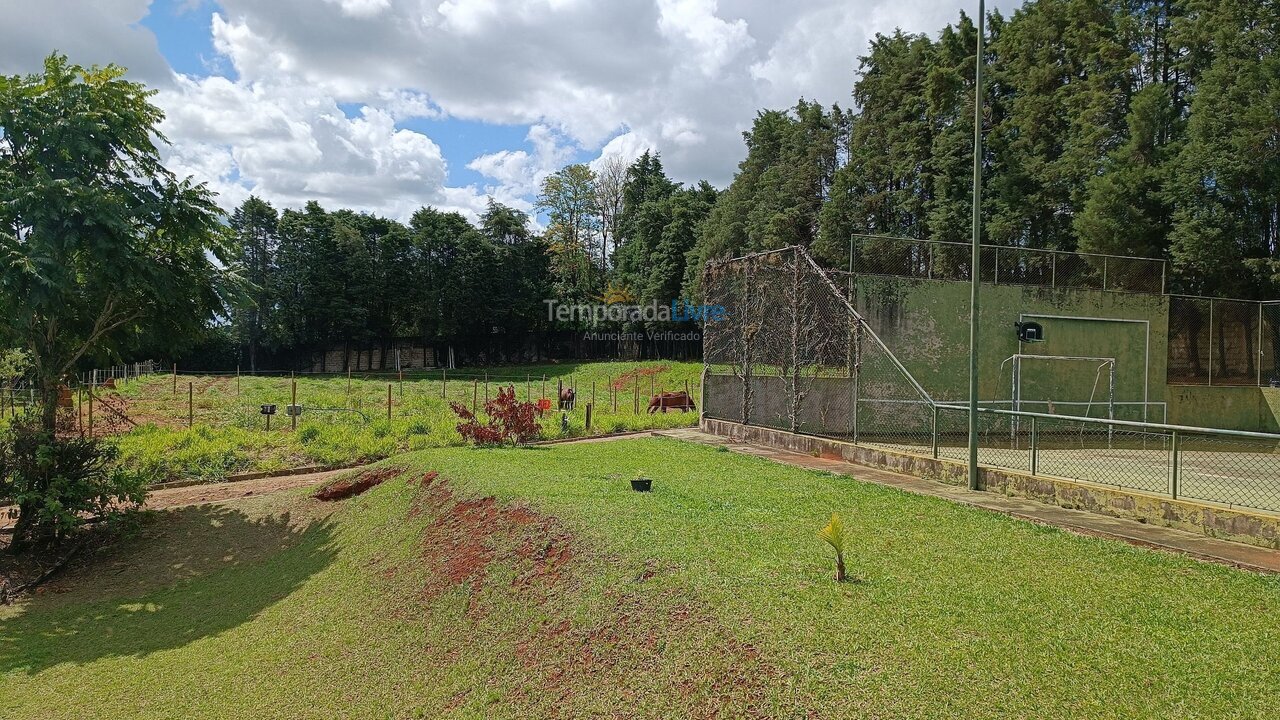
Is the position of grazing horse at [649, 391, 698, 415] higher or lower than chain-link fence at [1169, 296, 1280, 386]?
lower

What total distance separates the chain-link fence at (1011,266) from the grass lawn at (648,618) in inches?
320

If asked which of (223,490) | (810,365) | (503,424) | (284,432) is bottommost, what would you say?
(223,490)

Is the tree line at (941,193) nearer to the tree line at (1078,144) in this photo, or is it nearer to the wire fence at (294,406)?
the tree line at (1078,144)

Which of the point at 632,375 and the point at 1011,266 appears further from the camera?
the point at 632,375

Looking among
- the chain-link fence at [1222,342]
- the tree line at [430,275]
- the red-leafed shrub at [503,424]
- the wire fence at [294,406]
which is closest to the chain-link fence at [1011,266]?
the chain-link fence at [1222,342]

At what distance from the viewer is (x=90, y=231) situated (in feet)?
29.5

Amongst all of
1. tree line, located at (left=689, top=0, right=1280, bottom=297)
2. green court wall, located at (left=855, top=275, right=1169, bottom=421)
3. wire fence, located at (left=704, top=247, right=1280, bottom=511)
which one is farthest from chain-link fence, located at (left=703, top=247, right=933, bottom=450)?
tree line, located at (left=689, top=0, right=1280, bottom=297)

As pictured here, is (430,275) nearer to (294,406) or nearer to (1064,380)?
(294,406)

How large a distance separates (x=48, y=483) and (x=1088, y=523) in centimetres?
1307

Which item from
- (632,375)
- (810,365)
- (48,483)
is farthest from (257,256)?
(810,365)

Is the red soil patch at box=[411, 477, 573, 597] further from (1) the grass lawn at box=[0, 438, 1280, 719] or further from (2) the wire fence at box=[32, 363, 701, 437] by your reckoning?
(2) the wire fence at box=[32, 363, 701, 437]

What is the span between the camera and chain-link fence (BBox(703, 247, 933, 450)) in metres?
14.0

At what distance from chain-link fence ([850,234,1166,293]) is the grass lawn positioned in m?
8.12

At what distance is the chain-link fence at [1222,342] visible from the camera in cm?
1792
